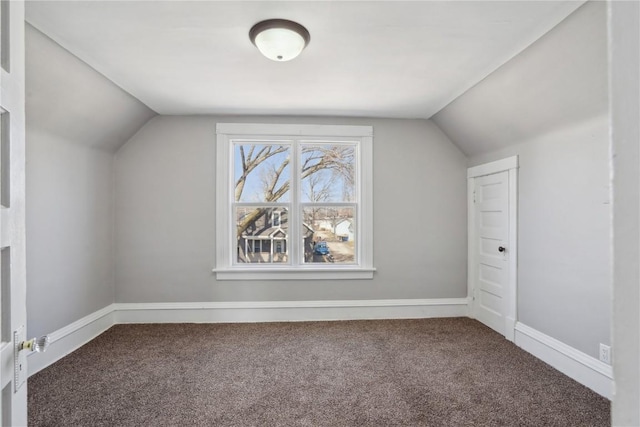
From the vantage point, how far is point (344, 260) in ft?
13.8

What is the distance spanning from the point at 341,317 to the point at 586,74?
10.4 ft

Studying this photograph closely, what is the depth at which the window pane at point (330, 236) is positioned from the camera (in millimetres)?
Result: 4188

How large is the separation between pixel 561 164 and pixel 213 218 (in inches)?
136

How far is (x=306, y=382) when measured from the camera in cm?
261

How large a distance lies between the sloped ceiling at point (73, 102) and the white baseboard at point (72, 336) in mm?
1746

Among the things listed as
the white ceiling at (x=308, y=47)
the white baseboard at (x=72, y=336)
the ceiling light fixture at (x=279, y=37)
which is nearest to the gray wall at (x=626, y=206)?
the white ceiling at (x=308, y=47)

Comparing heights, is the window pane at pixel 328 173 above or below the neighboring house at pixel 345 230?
above

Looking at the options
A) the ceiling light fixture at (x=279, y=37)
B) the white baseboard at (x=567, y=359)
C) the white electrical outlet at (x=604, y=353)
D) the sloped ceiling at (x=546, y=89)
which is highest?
the ceiling light fixture at (x=279, y=37)

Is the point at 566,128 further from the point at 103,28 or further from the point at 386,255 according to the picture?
the point at 103,28

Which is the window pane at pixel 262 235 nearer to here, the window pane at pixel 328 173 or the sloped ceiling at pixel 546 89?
the window pane at pixel 328 173

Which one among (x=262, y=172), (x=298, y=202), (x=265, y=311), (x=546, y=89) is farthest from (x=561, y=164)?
(x=265, y=311)

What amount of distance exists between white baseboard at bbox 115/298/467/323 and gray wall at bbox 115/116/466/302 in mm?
85

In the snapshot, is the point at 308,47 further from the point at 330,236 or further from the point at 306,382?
the point at 306,382

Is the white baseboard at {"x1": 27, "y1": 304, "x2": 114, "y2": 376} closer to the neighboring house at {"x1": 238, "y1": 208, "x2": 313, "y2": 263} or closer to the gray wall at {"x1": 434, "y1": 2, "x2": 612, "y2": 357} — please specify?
the neighboring house at {"x1": 238, "y1": 208, "x2": 313, "y2": 263}
